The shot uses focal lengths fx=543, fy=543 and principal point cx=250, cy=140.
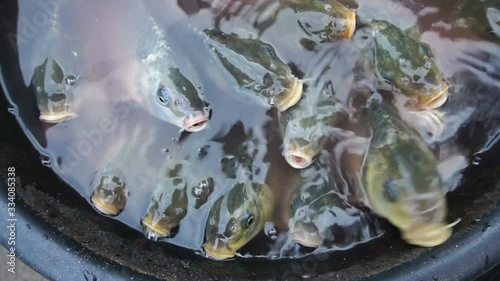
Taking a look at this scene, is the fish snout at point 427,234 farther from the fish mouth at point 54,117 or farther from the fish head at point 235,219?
the fish mouth at point 54,117

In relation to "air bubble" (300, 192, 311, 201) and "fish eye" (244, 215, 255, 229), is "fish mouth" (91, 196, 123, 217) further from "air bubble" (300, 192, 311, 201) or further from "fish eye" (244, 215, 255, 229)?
"air bubble" (300, 192, 311, 201)

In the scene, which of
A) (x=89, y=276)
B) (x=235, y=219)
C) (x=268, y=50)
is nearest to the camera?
(x=89, y=276)

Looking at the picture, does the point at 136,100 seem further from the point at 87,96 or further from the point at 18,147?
the point at 18,147

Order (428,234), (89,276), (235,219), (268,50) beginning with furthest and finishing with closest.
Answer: (268,50), (235,219), (428,234), (89,276)

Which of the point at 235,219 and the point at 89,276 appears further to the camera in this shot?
the point at 235,219

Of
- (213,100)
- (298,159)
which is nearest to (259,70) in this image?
(213,100)

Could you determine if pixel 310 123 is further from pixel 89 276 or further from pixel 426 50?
pixel 89 276

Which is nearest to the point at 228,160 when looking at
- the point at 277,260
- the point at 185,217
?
the point at 185,217
